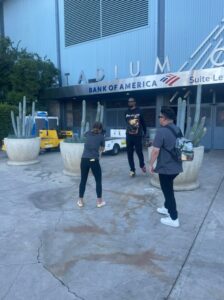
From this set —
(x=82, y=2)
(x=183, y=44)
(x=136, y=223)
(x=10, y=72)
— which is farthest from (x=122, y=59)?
(x=136, y=223)

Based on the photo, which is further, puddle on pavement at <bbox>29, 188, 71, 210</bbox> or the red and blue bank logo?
the red and blue bank logo

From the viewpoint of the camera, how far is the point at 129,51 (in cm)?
1555

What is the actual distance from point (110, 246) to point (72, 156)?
13.4ft

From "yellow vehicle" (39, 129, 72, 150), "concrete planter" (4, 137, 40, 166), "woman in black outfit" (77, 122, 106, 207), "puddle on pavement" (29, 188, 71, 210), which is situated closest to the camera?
"woman in black outfit" (77, 122, 106, 207)

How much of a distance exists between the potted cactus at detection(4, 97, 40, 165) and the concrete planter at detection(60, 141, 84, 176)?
2240mm

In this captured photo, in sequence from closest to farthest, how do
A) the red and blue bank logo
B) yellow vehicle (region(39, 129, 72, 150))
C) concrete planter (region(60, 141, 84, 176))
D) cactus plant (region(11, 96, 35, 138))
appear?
concrete planter (region(60, 141, 84, 176)) → cactus plant (region(11, 96, 35, 138)) → the red and blue bank logo → yellow vehicle (region(39, 129, 72, 150))

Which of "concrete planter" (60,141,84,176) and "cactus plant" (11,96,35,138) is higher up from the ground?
"cactus plant" (11,96,35,138)

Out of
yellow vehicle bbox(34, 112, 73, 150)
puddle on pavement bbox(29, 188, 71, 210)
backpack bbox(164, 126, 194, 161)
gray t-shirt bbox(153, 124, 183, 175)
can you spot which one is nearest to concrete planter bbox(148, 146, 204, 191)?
backpack bbox(164, 126, 194, 161)

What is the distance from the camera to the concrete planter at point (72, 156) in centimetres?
758

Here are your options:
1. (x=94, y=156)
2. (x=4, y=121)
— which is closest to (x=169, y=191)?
(x=94, y=156)

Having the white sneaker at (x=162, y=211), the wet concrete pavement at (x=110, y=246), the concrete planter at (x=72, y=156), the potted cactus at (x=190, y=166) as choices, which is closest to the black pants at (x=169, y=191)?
the wet concrete pavement at (x=110, y=246)

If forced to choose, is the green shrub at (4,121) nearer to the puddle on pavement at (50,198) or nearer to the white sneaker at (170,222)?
the puddle on pavement at (50,198)

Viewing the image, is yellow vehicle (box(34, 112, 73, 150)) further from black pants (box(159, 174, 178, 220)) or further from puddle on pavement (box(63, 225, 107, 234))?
black pants (box(159, 174, 178, 220))

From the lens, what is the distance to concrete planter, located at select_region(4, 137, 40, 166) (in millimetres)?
9453
